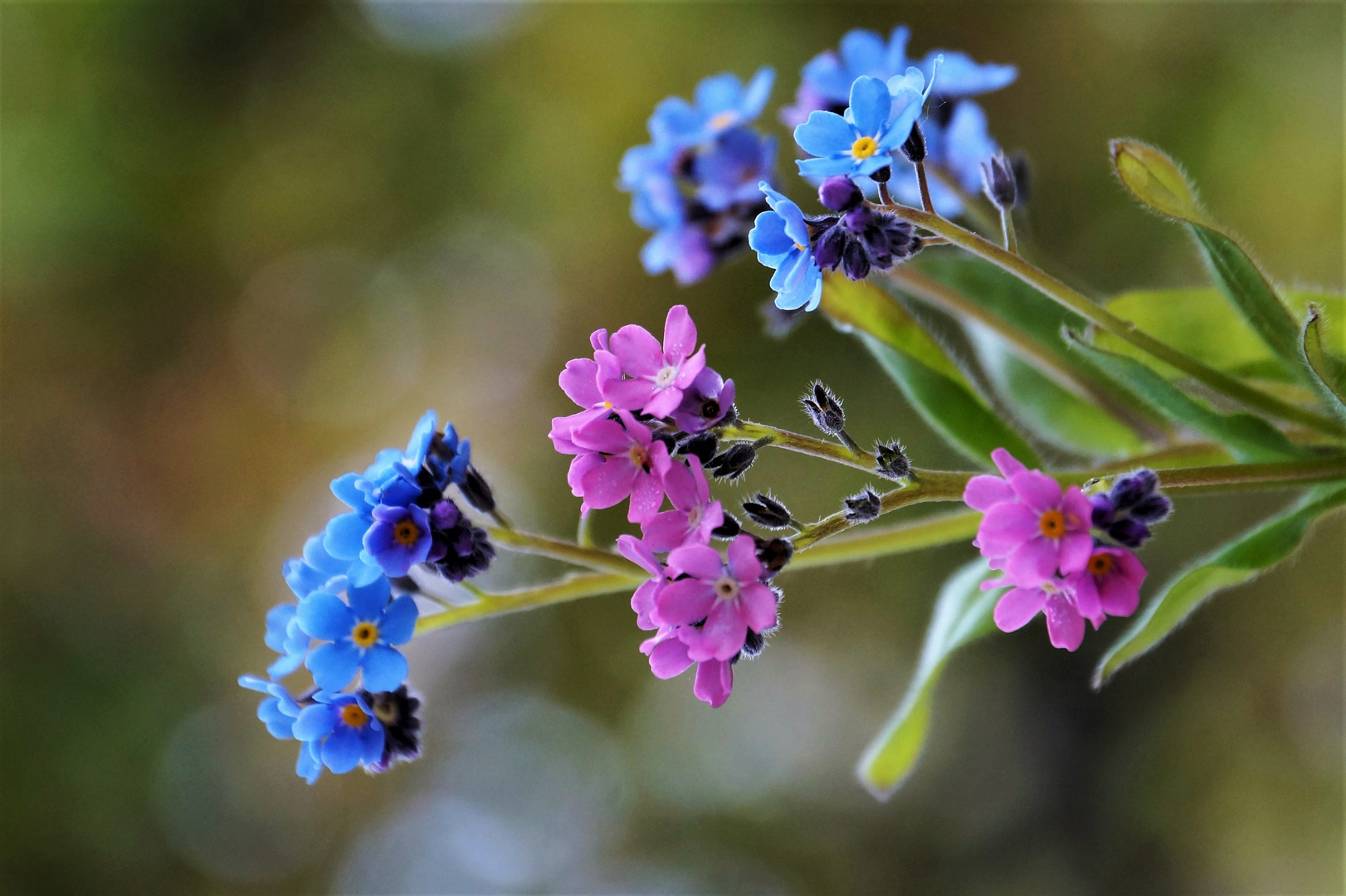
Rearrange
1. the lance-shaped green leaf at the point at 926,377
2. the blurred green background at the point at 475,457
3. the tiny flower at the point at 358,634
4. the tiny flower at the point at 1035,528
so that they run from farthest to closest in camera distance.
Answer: the blurred green background at the point at 475,457 < the lance-shaped green leaf at the point at 926,377 < the tiny flower at the point at 358,634 < the tiny flower at the point at 1035,528

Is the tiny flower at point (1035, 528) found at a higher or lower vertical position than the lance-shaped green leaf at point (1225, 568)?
lower

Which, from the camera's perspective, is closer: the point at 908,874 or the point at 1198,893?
the point at 1198,893

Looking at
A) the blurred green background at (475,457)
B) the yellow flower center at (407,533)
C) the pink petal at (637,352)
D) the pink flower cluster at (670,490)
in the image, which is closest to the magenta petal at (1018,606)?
the pink flower cluster at (670,490)

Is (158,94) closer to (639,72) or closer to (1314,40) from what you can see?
(639,72)

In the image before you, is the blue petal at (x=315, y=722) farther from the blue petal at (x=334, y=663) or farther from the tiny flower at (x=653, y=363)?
the tiny flower at (x=653, y=363)

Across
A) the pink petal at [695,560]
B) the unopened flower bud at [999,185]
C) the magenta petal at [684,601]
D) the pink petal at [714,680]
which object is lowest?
the pink petal at [714,680]

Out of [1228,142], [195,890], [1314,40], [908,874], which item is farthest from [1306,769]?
[195,890]

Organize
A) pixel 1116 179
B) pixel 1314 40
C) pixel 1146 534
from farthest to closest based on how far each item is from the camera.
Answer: pixel 1314 40 < pixel 1116 179 < pixel 1146 534
